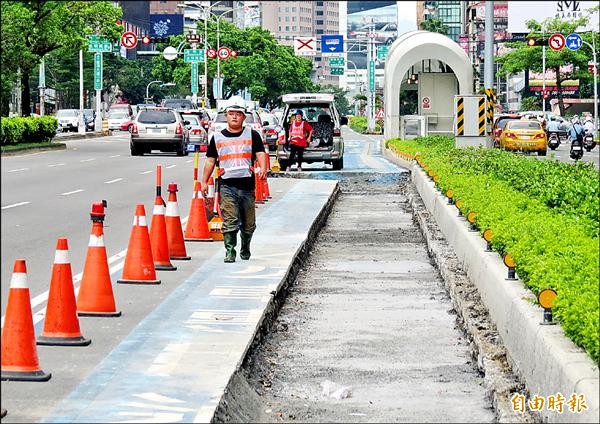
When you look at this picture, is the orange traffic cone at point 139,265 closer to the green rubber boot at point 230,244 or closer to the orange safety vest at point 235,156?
the green rubber boot at point 230,244

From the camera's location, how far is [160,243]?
14180mm

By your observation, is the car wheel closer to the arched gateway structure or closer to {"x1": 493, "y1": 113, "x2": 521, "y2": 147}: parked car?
the arched gateway structure

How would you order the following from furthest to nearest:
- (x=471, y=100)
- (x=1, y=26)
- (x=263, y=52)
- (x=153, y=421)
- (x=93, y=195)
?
(x=263, y=52)
(x=1, y=26)
(x=471, y=100)
(x=93, y=195)
(x=153, y=421)

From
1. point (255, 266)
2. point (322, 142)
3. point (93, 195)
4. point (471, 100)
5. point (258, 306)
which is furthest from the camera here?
point (322, 142)

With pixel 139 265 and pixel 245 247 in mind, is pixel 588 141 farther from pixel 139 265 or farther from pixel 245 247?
pixel 139 265

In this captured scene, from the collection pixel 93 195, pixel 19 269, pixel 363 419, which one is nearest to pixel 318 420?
pixel 363 419

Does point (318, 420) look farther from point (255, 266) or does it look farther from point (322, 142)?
point (322, 142)

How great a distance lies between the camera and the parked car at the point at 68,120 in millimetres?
79938

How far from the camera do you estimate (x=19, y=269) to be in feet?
25.7

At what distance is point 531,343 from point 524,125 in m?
46.3

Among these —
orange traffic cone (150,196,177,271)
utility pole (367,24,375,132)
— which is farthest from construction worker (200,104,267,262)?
utility pole (367,24,375,132)

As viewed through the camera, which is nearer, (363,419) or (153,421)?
(153,421)

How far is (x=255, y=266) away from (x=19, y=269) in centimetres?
677

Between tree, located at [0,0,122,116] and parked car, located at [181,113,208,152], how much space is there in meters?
5.19
